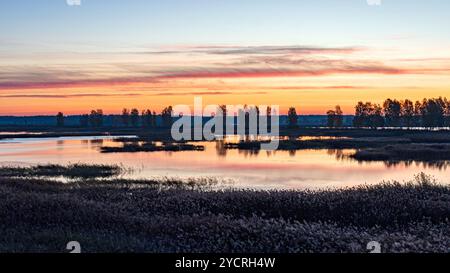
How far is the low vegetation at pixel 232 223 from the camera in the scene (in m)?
12.9

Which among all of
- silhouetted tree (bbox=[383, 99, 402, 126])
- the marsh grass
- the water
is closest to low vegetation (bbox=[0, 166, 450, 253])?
the water

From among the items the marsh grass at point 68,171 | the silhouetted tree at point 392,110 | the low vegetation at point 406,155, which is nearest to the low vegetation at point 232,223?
the marsh grass at point 68,171

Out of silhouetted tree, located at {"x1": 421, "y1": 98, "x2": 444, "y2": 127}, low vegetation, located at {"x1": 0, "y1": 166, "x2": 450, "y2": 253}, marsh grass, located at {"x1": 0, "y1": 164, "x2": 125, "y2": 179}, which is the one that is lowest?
marsh grass, located at {"x1": 0, "y1": 164, "x2": 125, "y2": 179}

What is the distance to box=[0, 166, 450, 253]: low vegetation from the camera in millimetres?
12914

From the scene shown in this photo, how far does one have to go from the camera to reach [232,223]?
15141mm

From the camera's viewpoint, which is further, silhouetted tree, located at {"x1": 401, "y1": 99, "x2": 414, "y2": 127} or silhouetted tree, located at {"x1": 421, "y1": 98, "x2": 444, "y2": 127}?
silhouetted tree, located at {"x1": 401, "y1": 99, "x2": 414, "y2": 127}

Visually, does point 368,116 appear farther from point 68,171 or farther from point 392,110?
point 68,171

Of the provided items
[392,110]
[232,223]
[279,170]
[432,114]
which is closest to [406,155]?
[279,170]

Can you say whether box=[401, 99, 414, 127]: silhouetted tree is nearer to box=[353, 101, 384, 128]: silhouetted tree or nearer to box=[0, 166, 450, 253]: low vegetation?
box=[353, 101, 384, 128]: silhouetted tree

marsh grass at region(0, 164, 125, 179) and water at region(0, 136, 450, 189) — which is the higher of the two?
marsh grass at region(0, 164, 125, 179)

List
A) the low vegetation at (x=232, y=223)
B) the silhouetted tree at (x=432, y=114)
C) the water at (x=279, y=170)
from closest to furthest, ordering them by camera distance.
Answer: the low vegetation at (x=232, y=223) → the water at (x=279, y=170) → the silhouetted tree at (x=432, y=114)

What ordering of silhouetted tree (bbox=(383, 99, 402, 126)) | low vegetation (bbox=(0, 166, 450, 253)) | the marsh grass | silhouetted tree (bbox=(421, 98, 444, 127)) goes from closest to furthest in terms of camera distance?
low vegetation (bbox=(0, 166, 450, 253)) < the marsh grass < silhouetted tree (bbox=(421, 98, 444, 127)) < silhouetted tree (bbox=(383, 99, 402, 126))

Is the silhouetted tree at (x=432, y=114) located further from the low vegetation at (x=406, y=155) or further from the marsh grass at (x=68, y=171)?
the marsh grass at (x=68, y=171)
